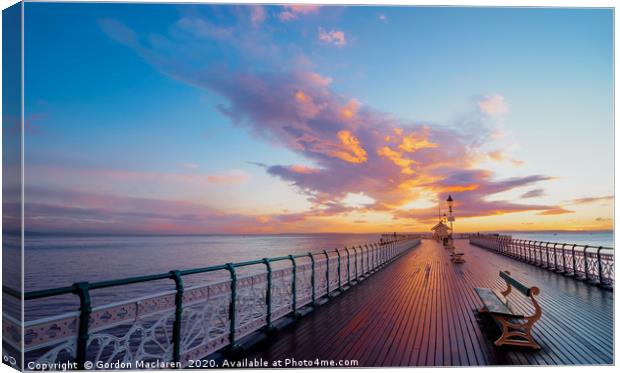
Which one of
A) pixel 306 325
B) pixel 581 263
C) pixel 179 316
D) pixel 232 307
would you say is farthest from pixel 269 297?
pixel 581 263

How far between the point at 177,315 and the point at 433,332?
4065 mm

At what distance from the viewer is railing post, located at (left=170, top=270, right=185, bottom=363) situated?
14.2ft

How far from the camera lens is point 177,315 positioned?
173 inches

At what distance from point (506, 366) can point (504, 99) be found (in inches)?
209

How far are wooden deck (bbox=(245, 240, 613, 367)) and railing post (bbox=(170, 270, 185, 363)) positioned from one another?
110 centimetres

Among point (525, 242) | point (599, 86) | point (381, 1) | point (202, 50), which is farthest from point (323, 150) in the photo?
point (525, 242)

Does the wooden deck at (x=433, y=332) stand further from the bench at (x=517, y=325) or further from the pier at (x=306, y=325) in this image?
the bench at (x=517, y=325)

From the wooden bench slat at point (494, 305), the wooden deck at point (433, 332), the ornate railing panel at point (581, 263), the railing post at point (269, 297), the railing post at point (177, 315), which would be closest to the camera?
the railing post at point (177, 315)

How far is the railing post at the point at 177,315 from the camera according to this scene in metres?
4.32

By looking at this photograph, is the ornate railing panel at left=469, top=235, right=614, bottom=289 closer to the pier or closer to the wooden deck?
the wooden deck

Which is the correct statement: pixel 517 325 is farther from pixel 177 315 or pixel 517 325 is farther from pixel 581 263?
pixel 581 263

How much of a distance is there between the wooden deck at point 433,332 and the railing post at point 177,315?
43.3 inches

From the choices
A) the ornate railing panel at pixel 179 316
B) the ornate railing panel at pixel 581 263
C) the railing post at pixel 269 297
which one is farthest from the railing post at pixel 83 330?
the ornate railing panel at pixel 581 263

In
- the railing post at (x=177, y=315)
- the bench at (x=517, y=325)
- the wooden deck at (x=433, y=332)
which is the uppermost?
the railing post at (x=177, y=315)
